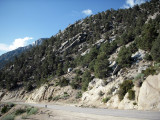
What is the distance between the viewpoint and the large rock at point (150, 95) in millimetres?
12397

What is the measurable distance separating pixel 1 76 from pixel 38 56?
26718 mm

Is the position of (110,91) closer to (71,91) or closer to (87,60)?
(71,91)

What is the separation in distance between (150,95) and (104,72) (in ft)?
53.0

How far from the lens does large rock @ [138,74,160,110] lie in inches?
488

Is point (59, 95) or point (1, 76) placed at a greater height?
point (1, 76)

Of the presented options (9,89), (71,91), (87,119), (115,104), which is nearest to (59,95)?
(71,91)

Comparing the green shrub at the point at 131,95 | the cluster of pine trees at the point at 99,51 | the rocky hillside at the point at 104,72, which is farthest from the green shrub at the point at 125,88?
the cluster of pine trees at the point at 99,51

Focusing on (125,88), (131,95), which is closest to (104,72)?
(125,88)

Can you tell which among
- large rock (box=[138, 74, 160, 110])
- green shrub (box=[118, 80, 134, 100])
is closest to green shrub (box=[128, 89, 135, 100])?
large rock (box=[138, 74, 160, 110])

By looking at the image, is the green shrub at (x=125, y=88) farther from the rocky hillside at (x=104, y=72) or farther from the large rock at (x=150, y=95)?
the large rock at (x=150, y=95)

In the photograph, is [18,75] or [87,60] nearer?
A: [87,60]

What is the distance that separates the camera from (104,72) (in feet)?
95.7

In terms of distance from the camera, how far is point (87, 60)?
45812 millimetres

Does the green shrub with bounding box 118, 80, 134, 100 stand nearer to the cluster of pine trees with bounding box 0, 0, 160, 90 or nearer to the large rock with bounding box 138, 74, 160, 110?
the large rock with bounding box 138, 74, 160, 110
